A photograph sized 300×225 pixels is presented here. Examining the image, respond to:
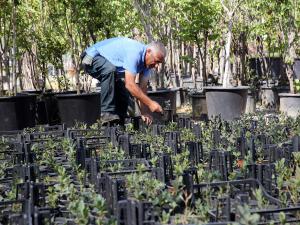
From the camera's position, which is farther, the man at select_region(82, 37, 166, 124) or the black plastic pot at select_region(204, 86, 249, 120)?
the black plastic pot at select_region(204, 86, 249, 120)

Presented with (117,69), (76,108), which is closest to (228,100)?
(76,108)

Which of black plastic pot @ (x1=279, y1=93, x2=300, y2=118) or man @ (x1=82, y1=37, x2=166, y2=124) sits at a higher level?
man @ (x1=82, y1=37, x2=166, y2=124)

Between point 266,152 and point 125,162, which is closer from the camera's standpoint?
point 125,162

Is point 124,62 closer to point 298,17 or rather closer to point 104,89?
point 104,89

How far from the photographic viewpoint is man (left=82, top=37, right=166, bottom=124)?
524cm

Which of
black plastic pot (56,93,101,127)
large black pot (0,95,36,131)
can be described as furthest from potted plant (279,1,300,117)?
large black pot (0,95,36,131)

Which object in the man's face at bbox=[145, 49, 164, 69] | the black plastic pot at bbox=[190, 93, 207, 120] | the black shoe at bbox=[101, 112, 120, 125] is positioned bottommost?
the black shoe at bbox=[101, 112, 120, 125]

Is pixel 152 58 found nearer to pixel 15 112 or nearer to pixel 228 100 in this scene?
pixel 15 112

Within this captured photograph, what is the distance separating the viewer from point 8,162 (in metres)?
4.34

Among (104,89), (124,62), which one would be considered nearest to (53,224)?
(124,62)

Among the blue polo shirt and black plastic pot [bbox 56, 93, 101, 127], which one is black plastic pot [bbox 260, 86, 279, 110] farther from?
the blue polo shirt

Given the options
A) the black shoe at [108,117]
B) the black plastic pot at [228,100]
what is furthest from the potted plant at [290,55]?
the black shoe at [108,117]

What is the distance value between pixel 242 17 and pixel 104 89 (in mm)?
6338

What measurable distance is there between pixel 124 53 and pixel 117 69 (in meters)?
0.31
